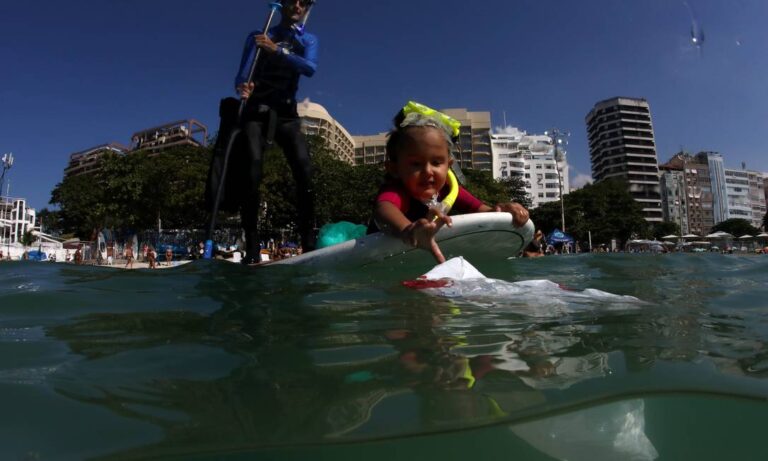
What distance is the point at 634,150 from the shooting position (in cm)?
9862

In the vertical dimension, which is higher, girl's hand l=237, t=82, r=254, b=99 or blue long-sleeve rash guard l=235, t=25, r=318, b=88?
blue long-sleeve rash guard l=235, t=25, r=318, b=88

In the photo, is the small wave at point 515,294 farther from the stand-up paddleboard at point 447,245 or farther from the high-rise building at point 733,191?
the high-rise building at point 733,191

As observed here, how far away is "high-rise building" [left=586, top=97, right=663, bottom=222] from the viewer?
320ft

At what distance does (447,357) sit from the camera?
134 centimetres

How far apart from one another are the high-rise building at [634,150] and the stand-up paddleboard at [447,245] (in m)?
106

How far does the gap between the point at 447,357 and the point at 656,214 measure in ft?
369

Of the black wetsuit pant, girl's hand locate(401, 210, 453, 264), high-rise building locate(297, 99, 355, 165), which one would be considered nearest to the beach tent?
the black wetsuit pant

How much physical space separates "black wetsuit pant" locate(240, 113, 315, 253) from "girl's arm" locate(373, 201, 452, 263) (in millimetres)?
2174

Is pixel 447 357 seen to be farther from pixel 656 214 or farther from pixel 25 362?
pixel 656 214

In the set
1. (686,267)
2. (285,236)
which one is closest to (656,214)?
(285,236)

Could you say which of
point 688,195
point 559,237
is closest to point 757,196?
point 688,195

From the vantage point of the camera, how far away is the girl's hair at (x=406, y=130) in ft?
12.7

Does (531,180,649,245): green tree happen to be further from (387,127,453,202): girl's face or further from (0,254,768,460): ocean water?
(0,254,768,460): ocean water

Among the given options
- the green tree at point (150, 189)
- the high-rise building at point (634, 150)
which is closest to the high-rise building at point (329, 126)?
the green tree at point (150, 189)
